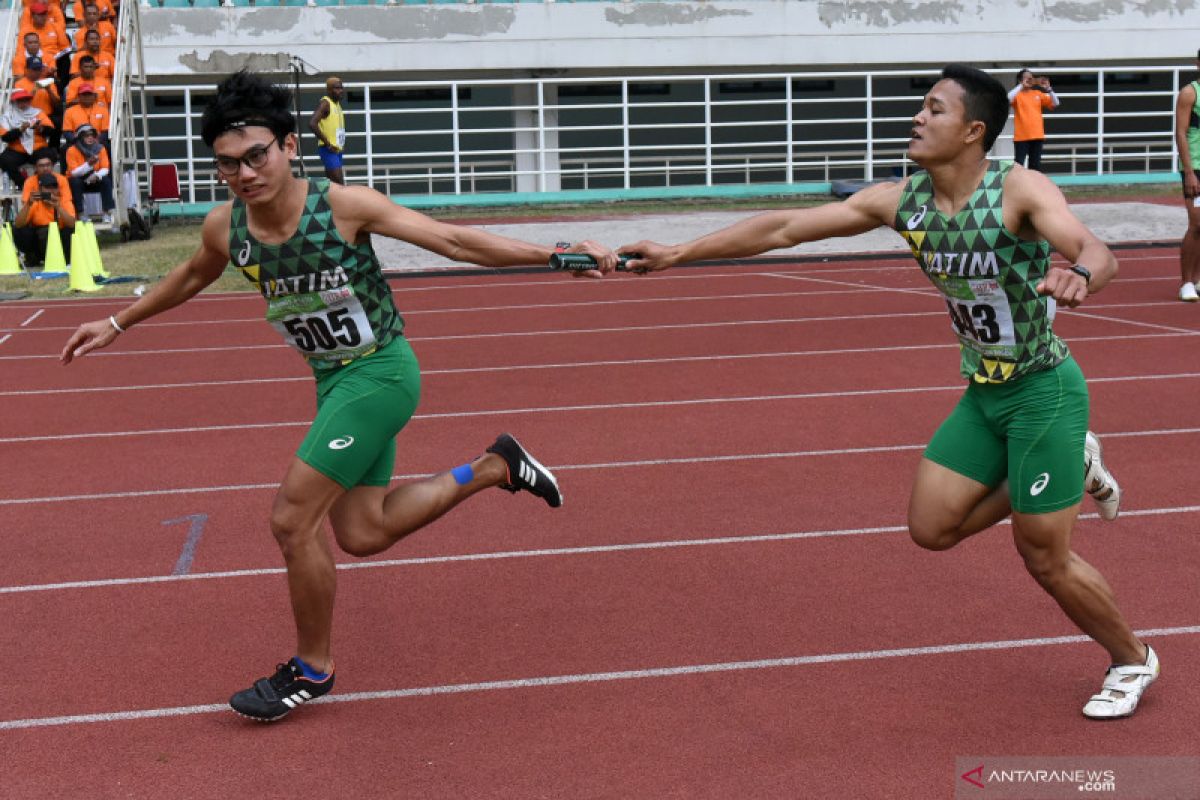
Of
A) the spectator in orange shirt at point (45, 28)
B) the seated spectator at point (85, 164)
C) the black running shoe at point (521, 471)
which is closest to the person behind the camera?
the black running shoe at point (521, 471)

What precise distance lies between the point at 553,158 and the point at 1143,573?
24587 mm

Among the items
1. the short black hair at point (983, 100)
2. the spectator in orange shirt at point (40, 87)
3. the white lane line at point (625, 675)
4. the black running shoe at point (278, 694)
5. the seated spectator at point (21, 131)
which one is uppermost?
the spectator in orange shirt at point (40, 87)

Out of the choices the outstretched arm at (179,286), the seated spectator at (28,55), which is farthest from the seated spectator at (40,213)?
the outstretched arm at (179,286)

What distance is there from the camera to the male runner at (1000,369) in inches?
174

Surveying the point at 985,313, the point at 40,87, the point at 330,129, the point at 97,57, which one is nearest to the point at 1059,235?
the point at 985,313

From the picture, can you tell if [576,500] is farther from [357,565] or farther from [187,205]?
[187,205]

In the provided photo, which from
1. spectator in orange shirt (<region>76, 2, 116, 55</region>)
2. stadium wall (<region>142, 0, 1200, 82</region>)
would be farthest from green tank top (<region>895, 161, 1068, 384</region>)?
stadium wall (<region>142, 0, 1200, 82</region>)

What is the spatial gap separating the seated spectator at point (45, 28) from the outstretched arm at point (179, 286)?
19.6 metres

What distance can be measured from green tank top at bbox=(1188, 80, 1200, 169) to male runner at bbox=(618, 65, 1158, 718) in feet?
27.6

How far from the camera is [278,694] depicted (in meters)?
4.67

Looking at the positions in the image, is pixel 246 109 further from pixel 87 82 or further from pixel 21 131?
pixel 21 131

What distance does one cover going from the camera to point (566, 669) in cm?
509

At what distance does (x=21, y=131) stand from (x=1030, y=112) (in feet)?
44.2

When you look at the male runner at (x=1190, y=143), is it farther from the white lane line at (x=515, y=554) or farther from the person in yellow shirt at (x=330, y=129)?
the person in yellow shirt at (x=330, y=129)
